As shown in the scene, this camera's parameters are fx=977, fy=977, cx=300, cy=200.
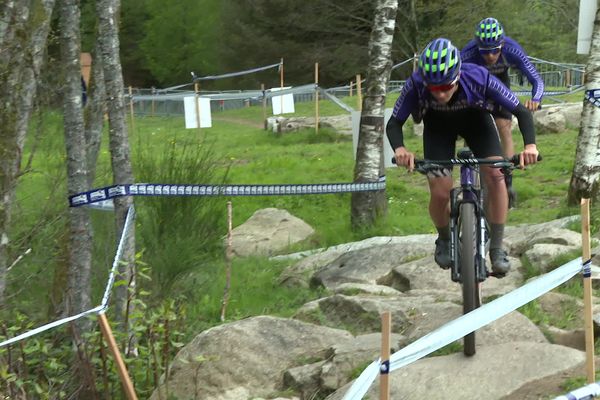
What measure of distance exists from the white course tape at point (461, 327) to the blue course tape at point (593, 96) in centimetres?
510

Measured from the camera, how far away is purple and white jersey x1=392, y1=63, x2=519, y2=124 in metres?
5.95

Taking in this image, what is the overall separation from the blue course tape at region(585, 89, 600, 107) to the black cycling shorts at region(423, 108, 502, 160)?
13.8ft

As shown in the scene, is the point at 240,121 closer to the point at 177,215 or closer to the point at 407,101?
the point at 177,215

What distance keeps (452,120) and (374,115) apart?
21.6 feet

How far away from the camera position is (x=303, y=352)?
6.46 meters

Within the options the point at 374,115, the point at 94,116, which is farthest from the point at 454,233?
the point at 374,115

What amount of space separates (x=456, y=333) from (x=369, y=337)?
2.08m

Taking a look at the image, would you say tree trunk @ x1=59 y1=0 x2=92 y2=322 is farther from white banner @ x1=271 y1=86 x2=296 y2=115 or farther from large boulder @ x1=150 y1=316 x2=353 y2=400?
white banner @ x1=271 y1=86 x2=296 y2=115

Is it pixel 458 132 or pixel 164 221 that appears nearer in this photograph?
pixel 458 132

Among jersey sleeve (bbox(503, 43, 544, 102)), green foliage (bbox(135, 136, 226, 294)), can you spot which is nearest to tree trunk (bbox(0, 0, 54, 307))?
green foliage (bbox(135, 136, 226, 294))

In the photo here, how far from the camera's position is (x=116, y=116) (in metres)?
7.20

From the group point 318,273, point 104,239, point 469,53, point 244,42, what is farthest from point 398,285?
point 244,42

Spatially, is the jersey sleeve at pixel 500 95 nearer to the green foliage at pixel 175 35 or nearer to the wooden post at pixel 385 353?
the wooden post at pixel 385 353

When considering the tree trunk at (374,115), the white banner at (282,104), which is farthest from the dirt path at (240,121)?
the tree trunk at (374,115)
